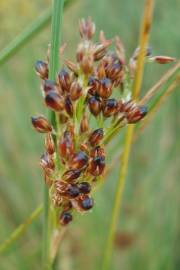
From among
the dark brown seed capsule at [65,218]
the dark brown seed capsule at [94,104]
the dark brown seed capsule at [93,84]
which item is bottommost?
the dark brown seed capsule at [65,218]

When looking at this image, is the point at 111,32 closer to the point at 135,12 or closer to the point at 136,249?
the point at 135,12

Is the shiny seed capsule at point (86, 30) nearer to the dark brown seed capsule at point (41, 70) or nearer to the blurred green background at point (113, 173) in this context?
the dark brown seed capsule at point (41, 70)

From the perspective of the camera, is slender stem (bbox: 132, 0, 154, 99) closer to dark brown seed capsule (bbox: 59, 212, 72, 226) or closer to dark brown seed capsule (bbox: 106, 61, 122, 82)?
dark brown seed capsule (bbox: 106, 61, 122, 82)

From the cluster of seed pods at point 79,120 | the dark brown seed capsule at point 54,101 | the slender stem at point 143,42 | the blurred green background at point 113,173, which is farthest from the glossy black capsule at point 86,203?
the blurred green background at point 113,173

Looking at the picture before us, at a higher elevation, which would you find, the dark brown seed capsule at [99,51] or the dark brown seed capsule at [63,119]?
the dark brown seed capsule at [99,51]

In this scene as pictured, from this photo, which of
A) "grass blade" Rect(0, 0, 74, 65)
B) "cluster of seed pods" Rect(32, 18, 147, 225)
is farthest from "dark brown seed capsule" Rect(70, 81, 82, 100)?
"grass blade" Rect(0, 0, 74, 65)

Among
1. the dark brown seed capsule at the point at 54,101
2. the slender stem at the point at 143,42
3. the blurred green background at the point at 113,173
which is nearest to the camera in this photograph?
the dark brown seed capsule at the point at 54,101
